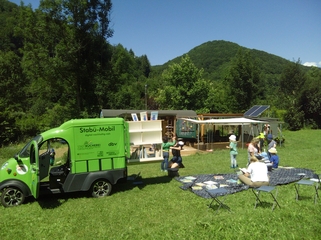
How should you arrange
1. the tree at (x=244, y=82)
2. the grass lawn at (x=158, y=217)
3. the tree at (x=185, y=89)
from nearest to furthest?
the grass lawn at (x=158, y=217)
the tree at (x=185, y=89)
the tree at (x=244, y=82)

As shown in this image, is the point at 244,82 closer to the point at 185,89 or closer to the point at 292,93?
the point at 292,93

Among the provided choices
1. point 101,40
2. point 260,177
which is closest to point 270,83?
point 101,40

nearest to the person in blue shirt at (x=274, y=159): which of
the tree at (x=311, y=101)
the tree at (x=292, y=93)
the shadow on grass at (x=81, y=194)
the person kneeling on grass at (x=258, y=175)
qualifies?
the person kneeling on grass at (x=258, y=175)

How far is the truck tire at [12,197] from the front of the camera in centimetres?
748

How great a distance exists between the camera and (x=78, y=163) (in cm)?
799

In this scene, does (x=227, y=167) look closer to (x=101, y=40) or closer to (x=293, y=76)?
(x=101, y=40)

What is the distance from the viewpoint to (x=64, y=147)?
72.3 feet

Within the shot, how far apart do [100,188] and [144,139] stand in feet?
7.38

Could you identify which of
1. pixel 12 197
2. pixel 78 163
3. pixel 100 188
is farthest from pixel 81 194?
pixel 12 197

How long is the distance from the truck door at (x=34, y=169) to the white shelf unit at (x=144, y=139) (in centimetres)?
298

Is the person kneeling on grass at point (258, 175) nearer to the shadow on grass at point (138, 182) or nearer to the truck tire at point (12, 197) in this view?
the shadow on grass at point (138, 182)

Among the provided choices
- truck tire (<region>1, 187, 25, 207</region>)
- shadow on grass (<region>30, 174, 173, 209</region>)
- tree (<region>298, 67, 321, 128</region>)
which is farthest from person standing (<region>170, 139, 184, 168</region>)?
tree (<region>298, 67, 321, 128</region>)

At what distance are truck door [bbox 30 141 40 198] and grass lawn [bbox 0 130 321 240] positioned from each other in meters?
0.57

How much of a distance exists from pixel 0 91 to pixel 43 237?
131 ft
